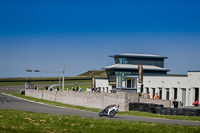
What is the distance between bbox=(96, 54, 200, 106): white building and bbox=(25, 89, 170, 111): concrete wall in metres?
4.01

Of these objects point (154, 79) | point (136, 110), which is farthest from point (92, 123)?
point (154, 79)

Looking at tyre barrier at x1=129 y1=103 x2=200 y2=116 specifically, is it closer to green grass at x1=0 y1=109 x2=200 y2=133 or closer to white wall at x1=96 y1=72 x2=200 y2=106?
green grass at x1=0 y1=109 x2=200 y2=133

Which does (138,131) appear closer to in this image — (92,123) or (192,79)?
(92,123)

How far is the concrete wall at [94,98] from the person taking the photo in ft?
127

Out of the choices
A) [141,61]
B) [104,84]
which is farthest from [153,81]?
[104,84]

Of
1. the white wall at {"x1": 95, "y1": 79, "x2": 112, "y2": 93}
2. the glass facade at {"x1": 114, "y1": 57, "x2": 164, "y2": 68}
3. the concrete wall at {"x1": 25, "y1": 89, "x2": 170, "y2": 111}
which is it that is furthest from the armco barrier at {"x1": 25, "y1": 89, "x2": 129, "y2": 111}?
the glass facade at {"x1": 114, "y1": 57, "x2": 164, "y2": 68}

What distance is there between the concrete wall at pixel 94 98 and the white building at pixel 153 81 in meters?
4.01

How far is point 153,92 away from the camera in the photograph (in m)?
64.4

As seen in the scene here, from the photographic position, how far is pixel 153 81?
2514 inches

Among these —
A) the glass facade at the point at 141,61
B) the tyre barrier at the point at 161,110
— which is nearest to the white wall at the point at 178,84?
the tyre barrier at the point at 161,110

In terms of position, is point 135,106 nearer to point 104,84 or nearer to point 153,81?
point 153,81

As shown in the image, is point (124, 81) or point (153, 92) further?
point (153, 92)

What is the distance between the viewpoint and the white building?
5188 centimetres

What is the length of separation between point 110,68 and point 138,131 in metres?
67.9
